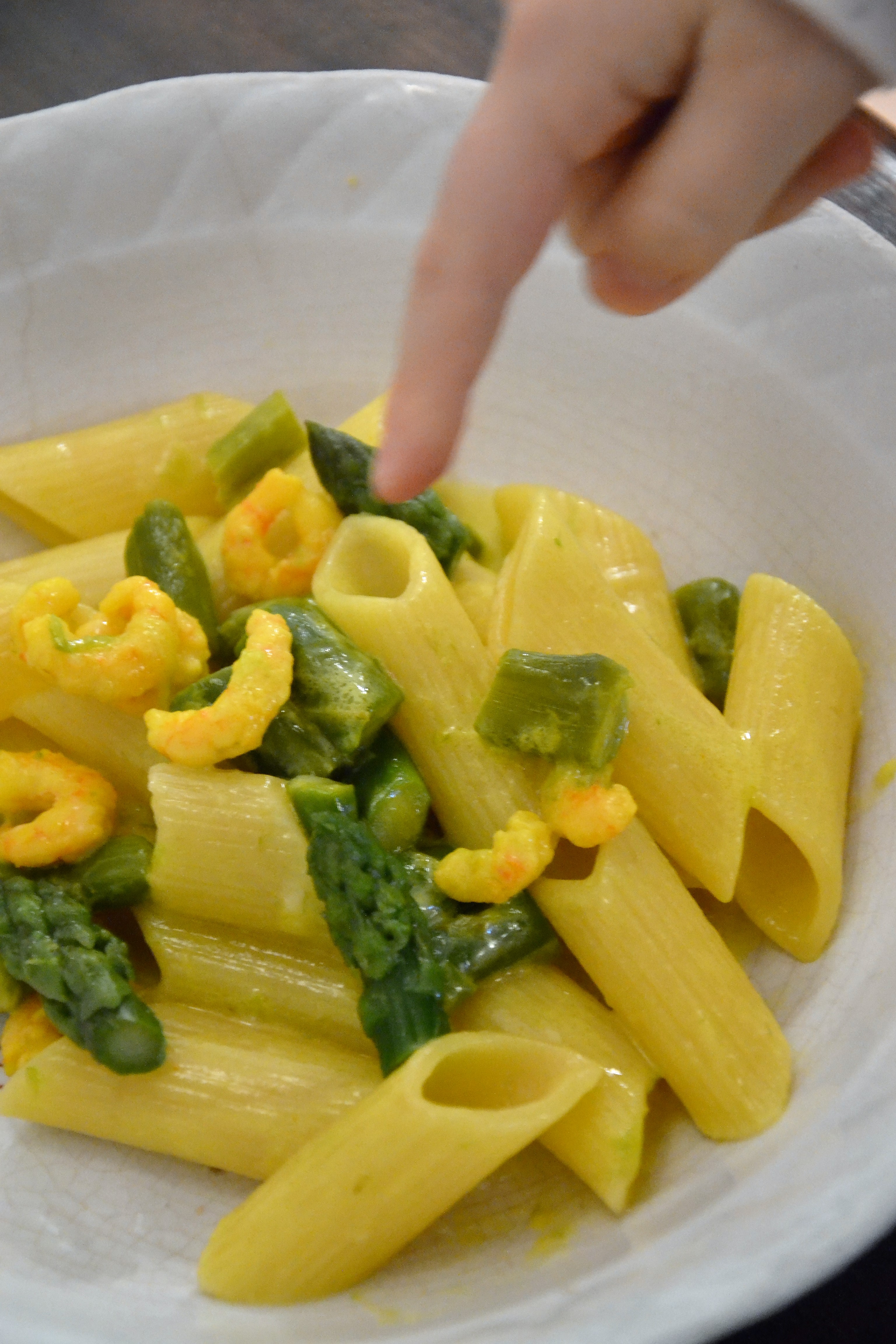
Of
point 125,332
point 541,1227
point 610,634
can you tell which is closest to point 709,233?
point 610,634

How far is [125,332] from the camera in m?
2.70

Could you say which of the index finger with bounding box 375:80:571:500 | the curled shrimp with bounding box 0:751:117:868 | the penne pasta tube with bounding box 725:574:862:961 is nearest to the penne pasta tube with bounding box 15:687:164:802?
the curled shrimp with bounding box 0:751:117:868

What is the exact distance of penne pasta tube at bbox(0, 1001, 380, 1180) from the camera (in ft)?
5.79

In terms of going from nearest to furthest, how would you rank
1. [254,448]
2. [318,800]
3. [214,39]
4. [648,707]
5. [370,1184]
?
[370,1184], [318,800], [648,707], [254,448], [214,39]

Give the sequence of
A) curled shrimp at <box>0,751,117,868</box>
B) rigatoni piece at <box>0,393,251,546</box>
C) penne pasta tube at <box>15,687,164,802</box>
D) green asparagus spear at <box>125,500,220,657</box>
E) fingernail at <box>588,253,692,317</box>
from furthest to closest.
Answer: rigatoni piece at <box>0,393,251,546</box> → green asparagus spear at <box>125,500,220,657</box> → penne pasta tube at <box>15,687,164,802</box> → curled shrimp at <box>0,751,117,868</box> → fingernail at <box>588,253,692,317</box>

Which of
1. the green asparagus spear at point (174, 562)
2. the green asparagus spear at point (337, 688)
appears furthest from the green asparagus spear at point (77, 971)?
the green asparagus spear at point (174, 562)

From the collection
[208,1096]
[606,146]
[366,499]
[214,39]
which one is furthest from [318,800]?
[214,39]

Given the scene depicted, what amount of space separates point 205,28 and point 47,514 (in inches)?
75.5

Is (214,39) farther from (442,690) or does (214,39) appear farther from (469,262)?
(469,262)

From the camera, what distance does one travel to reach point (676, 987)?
178 cm

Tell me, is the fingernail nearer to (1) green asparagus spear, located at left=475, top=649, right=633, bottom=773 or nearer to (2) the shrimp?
(1) green asparagus spear, located at left=475, top=649, right=633, bottom=773

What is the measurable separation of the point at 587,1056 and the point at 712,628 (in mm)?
953

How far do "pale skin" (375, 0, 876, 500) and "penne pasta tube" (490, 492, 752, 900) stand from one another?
3.26 ft

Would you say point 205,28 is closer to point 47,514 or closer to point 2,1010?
point 47,514
